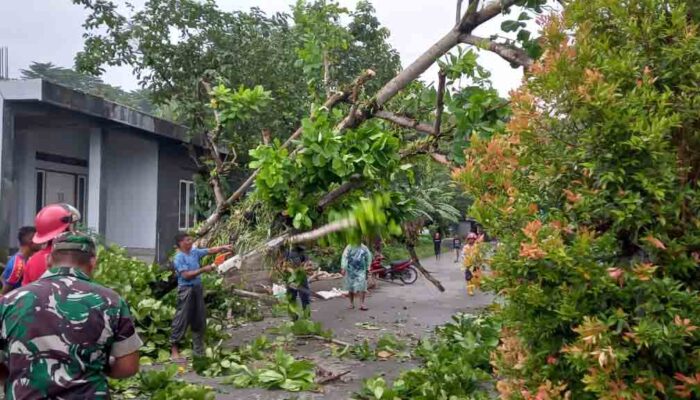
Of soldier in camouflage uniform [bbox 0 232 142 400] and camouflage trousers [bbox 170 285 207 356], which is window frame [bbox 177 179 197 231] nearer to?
camouflage trousers [bbox 170 285 207 356]

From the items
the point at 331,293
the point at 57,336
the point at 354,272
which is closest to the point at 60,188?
the point at 331,293

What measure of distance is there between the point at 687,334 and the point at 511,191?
977mm

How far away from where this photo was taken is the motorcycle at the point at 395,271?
61.0ft

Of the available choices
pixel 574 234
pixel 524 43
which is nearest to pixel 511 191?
pixel 574 234

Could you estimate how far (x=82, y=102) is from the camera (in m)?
11.7

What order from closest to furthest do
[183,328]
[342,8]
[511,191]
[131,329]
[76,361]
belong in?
[76,361] < [131,329] < [511,191] < [183,328] < [342,8]

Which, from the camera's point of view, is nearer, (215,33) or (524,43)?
(524,43)

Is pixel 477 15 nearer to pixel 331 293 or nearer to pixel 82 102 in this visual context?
pixel 82 102

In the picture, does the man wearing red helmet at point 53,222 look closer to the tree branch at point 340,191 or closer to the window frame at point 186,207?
the tree branch at point 340,191

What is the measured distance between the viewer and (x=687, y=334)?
2.44m

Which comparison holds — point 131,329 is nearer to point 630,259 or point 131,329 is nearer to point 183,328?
point 630,259

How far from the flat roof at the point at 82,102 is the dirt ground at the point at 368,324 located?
5.00 m

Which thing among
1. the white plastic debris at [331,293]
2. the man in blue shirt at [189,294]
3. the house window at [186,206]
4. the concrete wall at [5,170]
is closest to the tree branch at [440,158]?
the man in blue shirt at [189,294]

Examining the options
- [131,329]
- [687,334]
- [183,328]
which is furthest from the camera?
[183,328]
